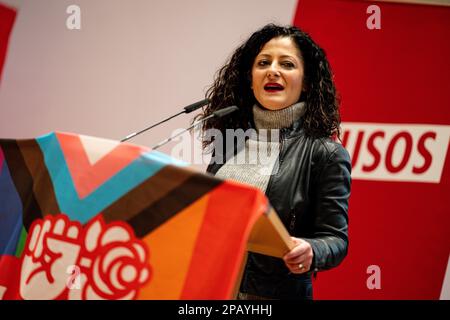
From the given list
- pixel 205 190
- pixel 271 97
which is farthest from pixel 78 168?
pixel 271 97

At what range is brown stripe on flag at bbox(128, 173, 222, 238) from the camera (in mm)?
888

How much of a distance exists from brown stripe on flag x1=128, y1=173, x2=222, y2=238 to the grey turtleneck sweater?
570 mm

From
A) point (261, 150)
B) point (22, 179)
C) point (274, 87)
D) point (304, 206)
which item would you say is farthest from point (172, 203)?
point (274, 87)

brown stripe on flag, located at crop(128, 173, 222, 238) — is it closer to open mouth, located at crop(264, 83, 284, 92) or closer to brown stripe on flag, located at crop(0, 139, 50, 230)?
brown stripe on flag, located at crop(0, 139, 50, 230)

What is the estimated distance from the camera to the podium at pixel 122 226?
865mm

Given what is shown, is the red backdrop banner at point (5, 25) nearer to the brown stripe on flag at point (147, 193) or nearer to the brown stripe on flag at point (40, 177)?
the brown stripe on flag at point (40, 177)

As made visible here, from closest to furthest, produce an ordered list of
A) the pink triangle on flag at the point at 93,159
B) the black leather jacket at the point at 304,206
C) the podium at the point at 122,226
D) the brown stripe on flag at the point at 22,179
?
1. the podium at the point at 122,226
2. the pink triangle on flag at the point at 93,159
3. the brown stripe on flag at the point at 22,179
4. the black leather jacket at the point at 304,206

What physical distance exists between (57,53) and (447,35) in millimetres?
2224

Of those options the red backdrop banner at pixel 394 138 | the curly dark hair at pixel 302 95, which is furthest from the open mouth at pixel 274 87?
the red backdrop banner at pixel 394 138

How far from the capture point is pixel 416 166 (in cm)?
266

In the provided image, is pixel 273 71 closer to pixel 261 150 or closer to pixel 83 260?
pixel 261 150

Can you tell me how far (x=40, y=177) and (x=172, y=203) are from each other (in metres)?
0.40

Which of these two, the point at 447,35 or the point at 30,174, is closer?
the point at 30,174

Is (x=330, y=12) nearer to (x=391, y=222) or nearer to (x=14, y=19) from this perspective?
(x=391, y=222)
